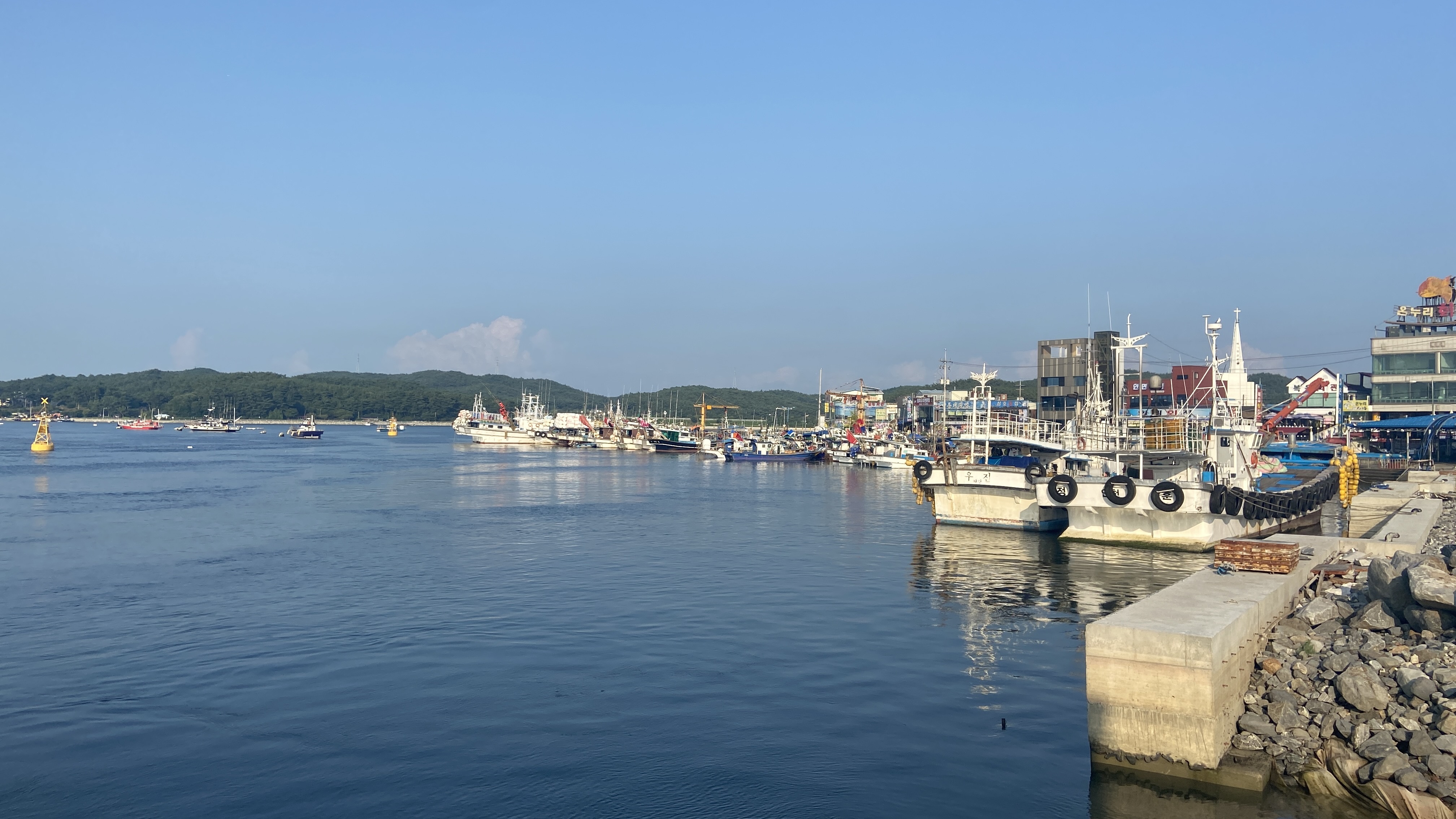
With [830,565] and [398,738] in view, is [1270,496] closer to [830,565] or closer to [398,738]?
[830,565]

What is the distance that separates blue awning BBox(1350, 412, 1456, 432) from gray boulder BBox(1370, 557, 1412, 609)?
80081 mm

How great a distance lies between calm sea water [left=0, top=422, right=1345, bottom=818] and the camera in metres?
16.3

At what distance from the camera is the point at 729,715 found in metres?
20.2

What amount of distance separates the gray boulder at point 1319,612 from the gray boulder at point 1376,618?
546 mm

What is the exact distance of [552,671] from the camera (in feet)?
77.2

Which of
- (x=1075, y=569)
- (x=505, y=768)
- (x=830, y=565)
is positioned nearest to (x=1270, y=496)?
(x=1075, y=569)

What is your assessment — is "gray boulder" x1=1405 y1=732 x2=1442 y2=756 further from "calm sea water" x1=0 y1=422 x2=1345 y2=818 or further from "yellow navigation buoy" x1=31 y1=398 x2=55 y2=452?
"yellow navigation buoy" x1=31 y1=398 x2=55 y2=452

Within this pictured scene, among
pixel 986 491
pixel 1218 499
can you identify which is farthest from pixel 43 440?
pixel 1218 499

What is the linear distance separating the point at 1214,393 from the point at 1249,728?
3607cm

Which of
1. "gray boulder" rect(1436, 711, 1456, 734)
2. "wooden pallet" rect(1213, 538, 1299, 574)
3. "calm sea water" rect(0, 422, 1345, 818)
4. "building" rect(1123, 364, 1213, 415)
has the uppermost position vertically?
"building" rect(1123, 364, 1213, 415)

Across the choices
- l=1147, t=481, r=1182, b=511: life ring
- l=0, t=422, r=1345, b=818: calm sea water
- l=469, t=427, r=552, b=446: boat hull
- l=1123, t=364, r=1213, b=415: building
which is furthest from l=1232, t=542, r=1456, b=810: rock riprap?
l=469, t=427, r=552, b=446: boat hull

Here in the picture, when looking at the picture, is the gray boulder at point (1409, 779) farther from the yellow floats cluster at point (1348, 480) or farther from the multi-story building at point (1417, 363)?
the multi-story building at point (1417, 363)

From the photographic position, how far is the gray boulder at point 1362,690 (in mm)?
16578

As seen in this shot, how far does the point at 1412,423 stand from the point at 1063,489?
6881 centimetres
